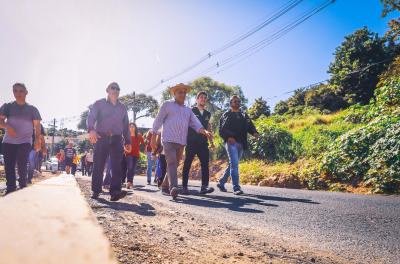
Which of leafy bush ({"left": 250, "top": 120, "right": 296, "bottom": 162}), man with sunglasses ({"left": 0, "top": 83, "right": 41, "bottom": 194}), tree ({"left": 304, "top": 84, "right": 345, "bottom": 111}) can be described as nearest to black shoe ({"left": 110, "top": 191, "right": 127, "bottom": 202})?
man with sunglasses ({"left": 0, "top": 83, "right": 41, "bottom": 194})

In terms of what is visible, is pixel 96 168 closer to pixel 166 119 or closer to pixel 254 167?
pixel 166 119

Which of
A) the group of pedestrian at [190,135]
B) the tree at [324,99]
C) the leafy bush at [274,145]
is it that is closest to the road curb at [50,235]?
the group of pedestrian at [190,135]

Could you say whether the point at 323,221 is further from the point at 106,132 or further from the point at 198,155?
the point at 106,132

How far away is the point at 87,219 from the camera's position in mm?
673

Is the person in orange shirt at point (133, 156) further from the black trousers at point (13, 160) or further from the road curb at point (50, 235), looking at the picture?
the road curb at point (50, 235)

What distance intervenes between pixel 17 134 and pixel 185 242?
12.3 feet

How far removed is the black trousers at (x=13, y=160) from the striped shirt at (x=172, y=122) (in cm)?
204

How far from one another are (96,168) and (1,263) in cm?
525

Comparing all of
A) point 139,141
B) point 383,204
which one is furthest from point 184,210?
point 139,141

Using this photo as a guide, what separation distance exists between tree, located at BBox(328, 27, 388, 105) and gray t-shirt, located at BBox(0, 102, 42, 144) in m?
30.9

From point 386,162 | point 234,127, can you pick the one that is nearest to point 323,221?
point 234,127

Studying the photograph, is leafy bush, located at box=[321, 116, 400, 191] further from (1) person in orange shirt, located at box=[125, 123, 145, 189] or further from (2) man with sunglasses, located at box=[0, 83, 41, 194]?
(2) man with sunglasses, located at box=[0, 83, 41, 194]

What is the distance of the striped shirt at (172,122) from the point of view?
19.2 ft

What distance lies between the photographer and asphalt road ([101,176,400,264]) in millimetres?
2923
